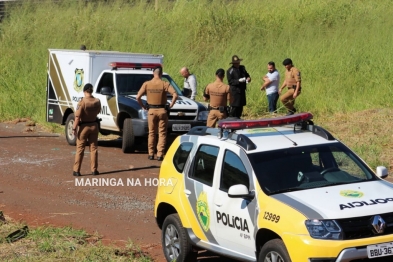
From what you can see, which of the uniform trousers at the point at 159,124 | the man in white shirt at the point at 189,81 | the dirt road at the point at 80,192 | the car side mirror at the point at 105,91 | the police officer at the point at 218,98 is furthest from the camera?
the man in white shirt at the point at 189,81

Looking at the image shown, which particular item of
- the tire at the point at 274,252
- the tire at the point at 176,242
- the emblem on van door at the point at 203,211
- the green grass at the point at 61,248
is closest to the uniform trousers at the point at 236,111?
the green grass at the point at 61,248

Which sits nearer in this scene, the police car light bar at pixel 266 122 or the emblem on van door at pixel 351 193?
the emblem on van door at pixel 351 193

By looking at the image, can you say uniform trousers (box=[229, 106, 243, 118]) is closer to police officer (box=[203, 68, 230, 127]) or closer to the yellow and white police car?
police officer (box=[203, 68, 230, 127])

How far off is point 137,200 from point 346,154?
5.25 metres

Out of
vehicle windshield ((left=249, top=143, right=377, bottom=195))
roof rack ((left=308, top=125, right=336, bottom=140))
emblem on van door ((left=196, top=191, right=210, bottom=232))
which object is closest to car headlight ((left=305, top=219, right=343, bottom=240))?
vehicle windshield ((left=249, top=143, right=377, bottom=195))

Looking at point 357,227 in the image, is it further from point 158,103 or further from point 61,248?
point 158,103

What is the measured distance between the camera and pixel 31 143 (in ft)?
65.6

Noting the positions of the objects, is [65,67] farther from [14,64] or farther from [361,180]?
[361,180]

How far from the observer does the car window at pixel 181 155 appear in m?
9.17

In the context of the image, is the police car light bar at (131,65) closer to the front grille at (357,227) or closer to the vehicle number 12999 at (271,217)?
the vehicle number 12999 at (271,217)

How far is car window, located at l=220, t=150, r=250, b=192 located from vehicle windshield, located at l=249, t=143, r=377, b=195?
15 centimetres

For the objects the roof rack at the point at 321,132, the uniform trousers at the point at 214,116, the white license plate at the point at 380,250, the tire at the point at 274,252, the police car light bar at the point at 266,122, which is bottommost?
the tire at the point at 274,252

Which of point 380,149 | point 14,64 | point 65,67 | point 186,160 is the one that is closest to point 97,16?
point 14,64

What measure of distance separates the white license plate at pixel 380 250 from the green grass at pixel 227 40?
13667 mm
